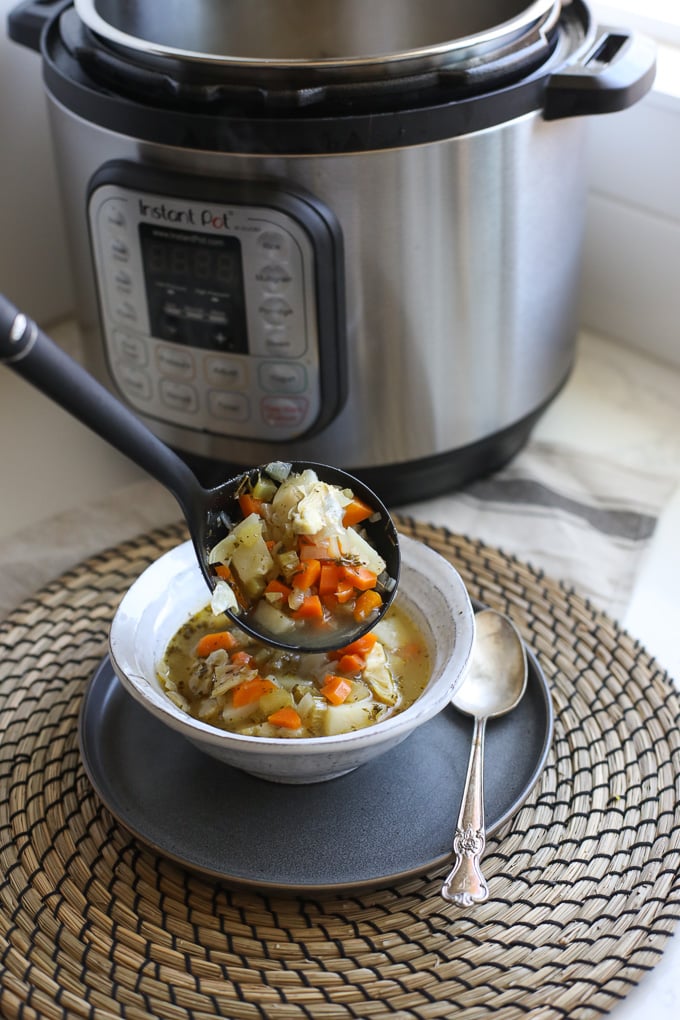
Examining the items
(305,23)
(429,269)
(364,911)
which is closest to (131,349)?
(429,269)

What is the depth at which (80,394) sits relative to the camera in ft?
2.22

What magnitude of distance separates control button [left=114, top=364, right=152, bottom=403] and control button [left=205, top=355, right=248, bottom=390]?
0.23ft

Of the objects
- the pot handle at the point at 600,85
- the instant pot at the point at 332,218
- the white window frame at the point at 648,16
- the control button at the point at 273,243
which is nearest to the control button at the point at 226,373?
the instant pot at the point at 332,218

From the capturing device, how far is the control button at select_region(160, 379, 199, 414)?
3.27ft

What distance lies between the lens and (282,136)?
851 millimetres

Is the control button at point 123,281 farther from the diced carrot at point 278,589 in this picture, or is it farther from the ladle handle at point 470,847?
the ladle handle at point 470,847

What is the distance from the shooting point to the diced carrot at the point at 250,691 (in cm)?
75

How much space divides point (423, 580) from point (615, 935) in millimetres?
263

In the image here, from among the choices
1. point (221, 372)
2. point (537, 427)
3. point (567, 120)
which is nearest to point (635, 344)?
point (537, 427)

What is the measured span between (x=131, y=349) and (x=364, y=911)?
1.73 ft

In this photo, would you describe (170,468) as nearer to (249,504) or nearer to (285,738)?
(249,504)

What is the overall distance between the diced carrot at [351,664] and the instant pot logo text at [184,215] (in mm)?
352

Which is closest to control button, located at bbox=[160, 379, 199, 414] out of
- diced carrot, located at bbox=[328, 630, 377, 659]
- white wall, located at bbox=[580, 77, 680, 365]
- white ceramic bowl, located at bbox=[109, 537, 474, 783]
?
white ceramic bowl, located at bbox=[109, 537, 474, 783]

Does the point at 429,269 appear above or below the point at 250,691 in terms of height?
above
